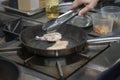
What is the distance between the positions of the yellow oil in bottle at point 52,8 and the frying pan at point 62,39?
227 mm

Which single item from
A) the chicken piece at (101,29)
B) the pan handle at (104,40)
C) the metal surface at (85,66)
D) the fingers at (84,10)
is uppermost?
the fingers at (84,10)

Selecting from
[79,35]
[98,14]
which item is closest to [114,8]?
[98,14]

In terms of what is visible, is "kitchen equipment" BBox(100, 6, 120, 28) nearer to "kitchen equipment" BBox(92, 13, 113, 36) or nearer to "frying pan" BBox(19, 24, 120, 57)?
"kitchen equipment" BBox(92, 13, 113, 36)

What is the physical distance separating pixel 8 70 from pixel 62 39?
38 centimetres

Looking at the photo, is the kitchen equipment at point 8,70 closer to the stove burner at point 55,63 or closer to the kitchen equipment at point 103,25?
Answer: the stove burner at point 55,63

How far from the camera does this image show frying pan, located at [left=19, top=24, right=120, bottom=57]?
903 mm

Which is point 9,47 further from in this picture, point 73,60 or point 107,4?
point 107,4

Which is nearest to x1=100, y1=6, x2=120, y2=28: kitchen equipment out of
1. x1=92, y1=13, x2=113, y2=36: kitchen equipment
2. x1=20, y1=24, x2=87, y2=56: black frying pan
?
x1=92, y1=13, x2=113, y2=36: kitchen equipment

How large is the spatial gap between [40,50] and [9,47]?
17cm

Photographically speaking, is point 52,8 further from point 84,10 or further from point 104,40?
point 104,40

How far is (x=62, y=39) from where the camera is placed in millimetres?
1088

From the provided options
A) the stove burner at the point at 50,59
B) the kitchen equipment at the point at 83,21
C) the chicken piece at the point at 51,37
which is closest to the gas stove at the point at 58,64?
the stove burner at the point at 50,59

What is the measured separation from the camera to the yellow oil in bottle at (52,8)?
132cm

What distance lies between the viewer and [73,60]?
92 centimetres
